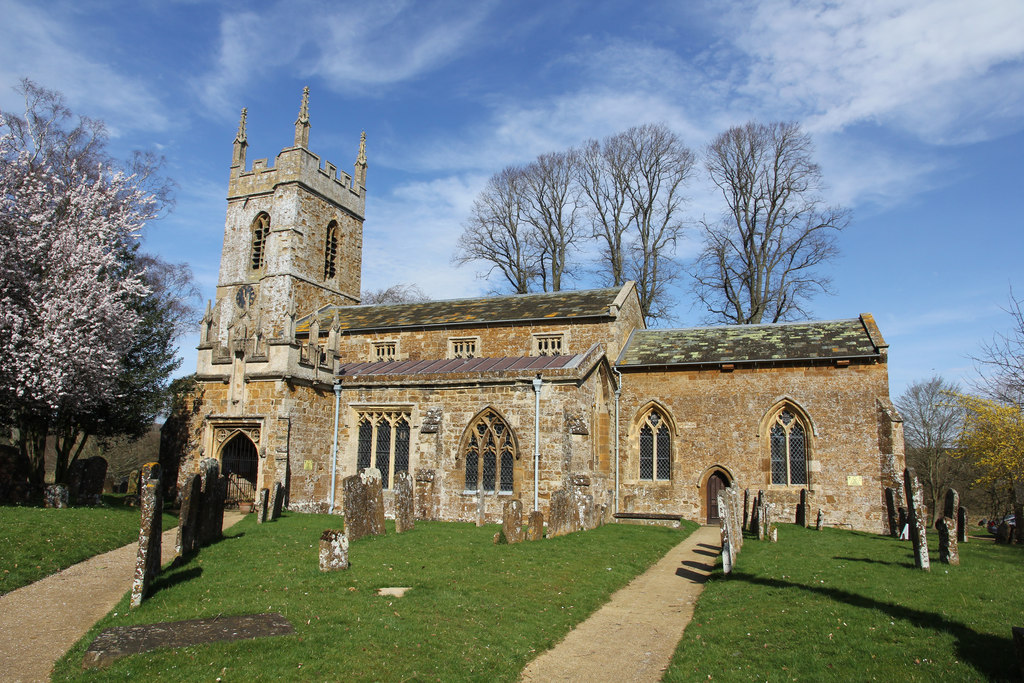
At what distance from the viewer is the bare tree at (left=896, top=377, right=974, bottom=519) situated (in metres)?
35.0

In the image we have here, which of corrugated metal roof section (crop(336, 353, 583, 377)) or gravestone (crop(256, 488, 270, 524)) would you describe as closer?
gravestone (crop(256, 488, 270, 524))

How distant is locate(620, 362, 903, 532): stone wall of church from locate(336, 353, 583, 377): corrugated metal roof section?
3.23m

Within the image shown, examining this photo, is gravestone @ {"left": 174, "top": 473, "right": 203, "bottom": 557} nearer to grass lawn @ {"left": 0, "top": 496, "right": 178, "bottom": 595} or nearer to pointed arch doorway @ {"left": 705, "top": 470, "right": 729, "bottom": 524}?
grass lawn @ {"left": 0, "top": 496, "right": 178, "bottom": 595}

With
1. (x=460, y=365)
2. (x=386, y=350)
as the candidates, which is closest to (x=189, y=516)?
(x=460, y=365)

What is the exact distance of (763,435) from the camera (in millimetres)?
20359

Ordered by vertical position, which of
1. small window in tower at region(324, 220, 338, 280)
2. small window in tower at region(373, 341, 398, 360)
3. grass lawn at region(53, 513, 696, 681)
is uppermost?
small window in tower at region(324, 220, 338, 280)

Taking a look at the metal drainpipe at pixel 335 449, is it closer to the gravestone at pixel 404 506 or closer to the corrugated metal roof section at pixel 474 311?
the corrugated metal roof section at pixel 474 311

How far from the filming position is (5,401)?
58.1 feet

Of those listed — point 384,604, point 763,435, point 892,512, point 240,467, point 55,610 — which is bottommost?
point 55,610

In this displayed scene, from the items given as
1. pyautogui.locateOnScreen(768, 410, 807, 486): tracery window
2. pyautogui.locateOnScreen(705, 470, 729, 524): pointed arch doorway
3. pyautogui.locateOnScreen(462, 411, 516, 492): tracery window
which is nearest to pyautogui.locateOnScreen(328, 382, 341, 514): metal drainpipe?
pyautogui.locateOnScreen(462, 411, 516, 492): tracery window

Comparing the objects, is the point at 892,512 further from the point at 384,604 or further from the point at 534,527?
the point at 384,604

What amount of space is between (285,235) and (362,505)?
18094mm

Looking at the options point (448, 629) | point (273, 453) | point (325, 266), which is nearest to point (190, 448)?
point (273, 453)

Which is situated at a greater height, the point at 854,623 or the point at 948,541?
the point at 948,541
